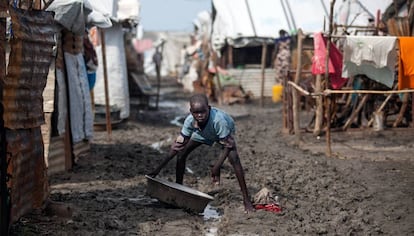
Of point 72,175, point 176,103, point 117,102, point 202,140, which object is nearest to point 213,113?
point 202,140

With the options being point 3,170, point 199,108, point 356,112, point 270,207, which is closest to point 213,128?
point 199,108

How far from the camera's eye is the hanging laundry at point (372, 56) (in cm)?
1015

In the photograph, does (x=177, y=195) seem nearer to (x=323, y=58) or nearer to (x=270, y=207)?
(x=270, y=207)

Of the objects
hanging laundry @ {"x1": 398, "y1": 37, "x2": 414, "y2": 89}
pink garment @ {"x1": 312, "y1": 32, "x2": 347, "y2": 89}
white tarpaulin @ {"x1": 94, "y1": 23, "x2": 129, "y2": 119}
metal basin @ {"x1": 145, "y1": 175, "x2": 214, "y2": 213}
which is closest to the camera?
metal basin @ {"x1": 145, "y1": 175, "x2": 214, "y2": 213}

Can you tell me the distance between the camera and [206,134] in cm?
719

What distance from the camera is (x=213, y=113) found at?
7.05 m

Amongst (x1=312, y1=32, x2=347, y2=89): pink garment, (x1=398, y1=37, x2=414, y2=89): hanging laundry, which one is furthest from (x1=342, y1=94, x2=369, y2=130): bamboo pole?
(x1=398, y1=37, x2=414, y2=89): hanging laundry

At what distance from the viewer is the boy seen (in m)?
6.85

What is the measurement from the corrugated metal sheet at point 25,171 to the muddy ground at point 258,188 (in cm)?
33

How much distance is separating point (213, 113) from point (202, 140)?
502mm

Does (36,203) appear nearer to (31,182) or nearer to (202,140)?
(31,182)

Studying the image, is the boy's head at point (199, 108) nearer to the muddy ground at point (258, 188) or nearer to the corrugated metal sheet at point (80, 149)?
the muddy ground at point (258, 188)

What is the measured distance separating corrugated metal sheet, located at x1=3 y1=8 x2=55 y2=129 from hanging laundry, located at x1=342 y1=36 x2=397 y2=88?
5.88 metres

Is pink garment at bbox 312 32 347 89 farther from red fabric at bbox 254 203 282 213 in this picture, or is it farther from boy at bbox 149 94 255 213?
red fabric at bbox 254 203 282 213
